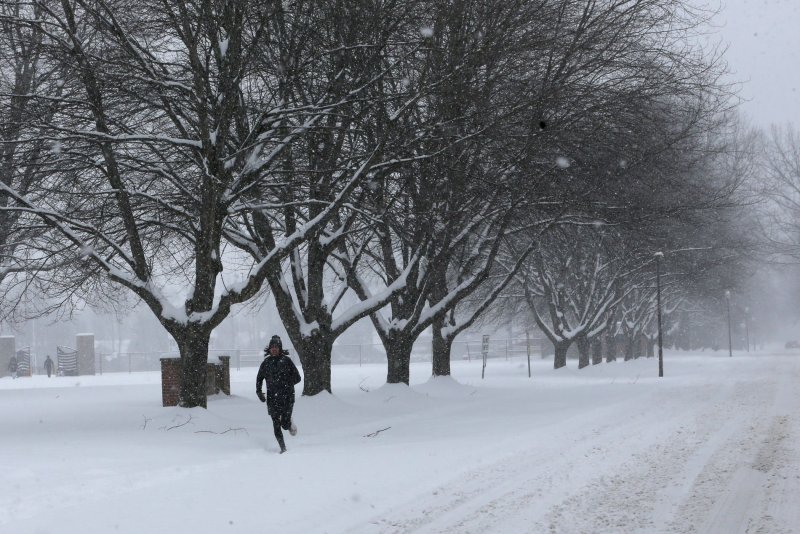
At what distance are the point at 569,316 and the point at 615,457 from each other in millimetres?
51721

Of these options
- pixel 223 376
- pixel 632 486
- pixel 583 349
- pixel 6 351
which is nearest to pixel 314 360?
pixel 223 376

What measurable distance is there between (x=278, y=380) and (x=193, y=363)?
3354 millimetres

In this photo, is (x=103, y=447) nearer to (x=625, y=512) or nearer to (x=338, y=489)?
(x=338, y=489)

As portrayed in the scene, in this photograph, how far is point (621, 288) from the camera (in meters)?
42.7

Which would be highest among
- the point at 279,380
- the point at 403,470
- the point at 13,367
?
the point at 279,380

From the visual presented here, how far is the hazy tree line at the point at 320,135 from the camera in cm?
1433

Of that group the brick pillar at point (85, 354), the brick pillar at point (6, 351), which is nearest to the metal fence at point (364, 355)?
the brick pillar at point (85, 354)

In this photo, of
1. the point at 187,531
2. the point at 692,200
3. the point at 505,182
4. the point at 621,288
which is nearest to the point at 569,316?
the point at 621,288

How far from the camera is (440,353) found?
25.9 metres

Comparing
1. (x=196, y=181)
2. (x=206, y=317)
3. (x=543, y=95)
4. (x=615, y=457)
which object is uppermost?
(x=543, y=95)

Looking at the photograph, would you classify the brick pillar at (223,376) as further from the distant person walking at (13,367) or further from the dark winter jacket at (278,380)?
the distant person walking at (13,367)

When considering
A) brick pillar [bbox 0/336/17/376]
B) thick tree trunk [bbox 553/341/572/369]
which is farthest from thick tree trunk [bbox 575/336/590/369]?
brick pillar [bbox 0/336/17/376]

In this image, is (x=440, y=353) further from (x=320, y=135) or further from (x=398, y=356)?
(x=320, y=135)

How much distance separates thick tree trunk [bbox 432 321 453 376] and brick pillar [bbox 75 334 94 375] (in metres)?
29.2
